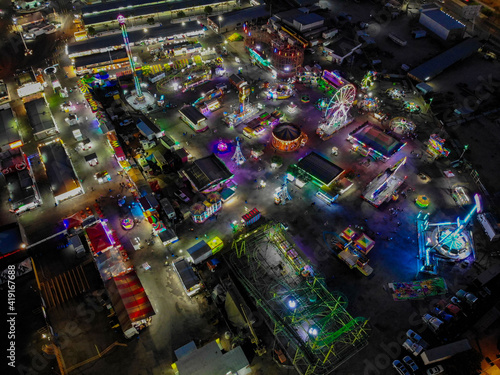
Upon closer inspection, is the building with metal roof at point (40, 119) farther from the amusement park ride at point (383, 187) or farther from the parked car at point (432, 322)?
the parked car at point (432, 322)

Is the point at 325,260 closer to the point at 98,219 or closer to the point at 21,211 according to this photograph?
the point at 98,219

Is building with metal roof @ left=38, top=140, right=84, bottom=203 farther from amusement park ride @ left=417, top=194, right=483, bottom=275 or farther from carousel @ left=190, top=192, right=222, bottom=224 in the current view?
amusement park ride @ left=417, top=194, right=483, bottom=275

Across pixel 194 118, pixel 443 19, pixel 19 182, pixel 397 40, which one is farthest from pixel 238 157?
pixel 443 19

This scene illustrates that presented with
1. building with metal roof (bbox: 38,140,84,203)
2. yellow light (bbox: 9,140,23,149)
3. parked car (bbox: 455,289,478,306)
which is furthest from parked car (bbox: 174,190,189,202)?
parked car (bbox: 455,289,478,306)

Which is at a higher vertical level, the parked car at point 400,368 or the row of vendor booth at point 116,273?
the row of vendor booth at point 116,273

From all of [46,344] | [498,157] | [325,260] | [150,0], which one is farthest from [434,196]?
[150,0]

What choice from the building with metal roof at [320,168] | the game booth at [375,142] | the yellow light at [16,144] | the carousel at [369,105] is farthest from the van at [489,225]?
the yellow light at [16,144]

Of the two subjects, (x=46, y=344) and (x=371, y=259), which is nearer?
(x=46, y=344)
